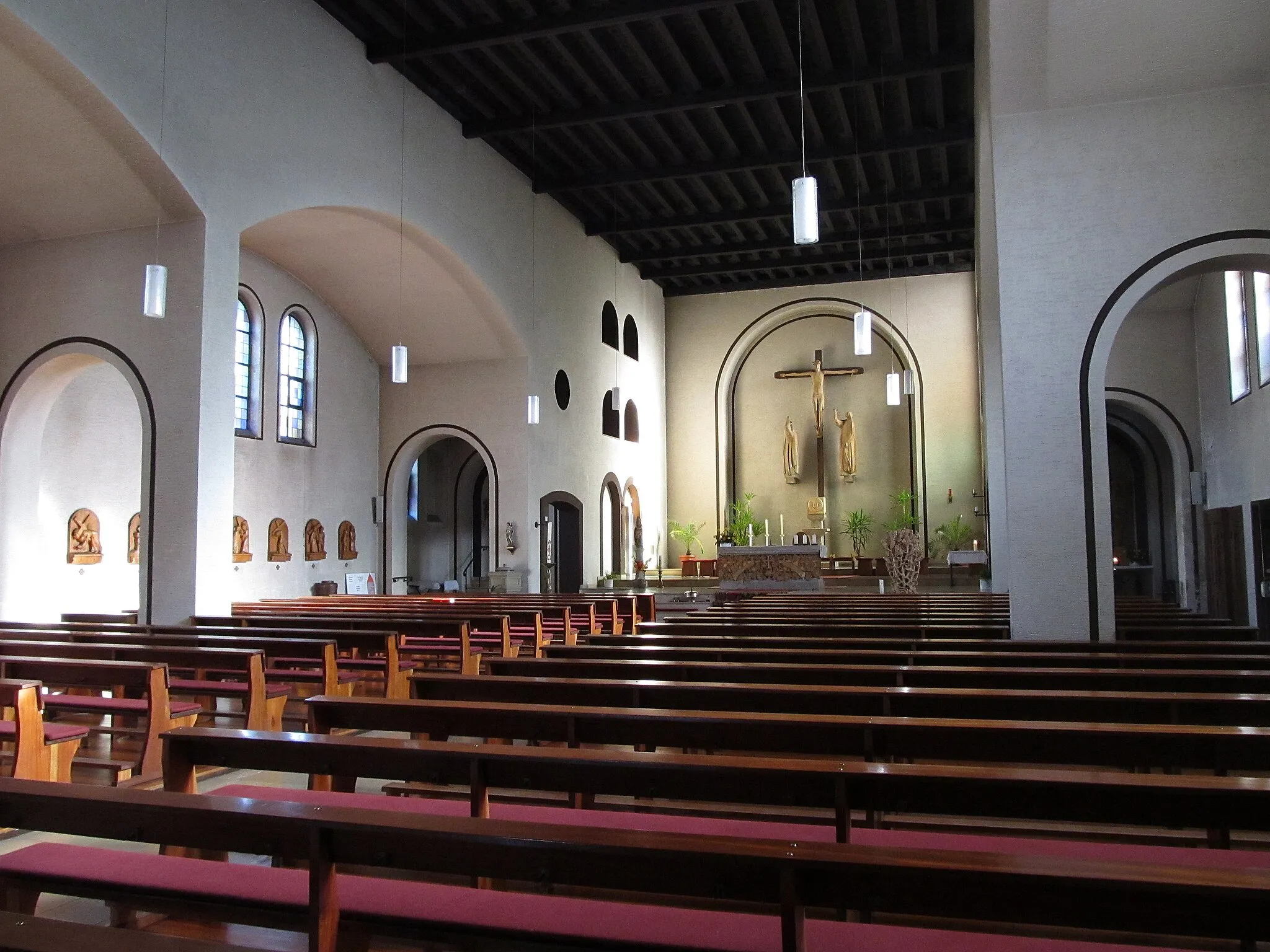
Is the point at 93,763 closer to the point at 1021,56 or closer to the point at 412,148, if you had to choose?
the point at 1021,56

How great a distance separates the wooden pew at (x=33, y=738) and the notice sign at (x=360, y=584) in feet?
32.1

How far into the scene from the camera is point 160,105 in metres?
7.82

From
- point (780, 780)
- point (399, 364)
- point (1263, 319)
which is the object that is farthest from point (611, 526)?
point (780, 780)

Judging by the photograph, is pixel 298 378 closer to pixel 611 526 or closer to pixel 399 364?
pixel 399 364

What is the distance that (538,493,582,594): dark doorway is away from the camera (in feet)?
50.1

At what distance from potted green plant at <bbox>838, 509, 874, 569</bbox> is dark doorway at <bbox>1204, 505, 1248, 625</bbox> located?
25.8 ft

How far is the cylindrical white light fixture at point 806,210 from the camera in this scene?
6609 mm

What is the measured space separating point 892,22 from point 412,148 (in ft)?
17.3

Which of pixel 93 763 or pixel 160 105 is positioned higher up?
pixel 160 105

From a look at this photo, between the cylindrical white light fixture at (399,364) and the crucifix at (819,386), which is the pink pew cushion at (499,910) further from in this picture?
the crucifix at (819,386)

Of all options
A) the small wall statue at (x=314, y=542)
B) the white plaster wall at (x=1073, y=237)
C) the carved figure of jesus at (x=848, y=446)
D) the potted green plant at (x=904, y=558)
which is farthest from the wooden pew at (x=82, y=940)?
the carved figure of jesus at (x=848, y=446)

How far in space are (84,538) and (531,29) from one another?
670 centimetres

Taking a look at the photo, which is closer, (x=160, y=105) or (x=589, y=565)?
(x=160, y=105)

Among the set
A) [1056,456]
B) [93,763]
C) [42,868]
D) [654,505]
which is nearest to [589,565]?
[654,505]
